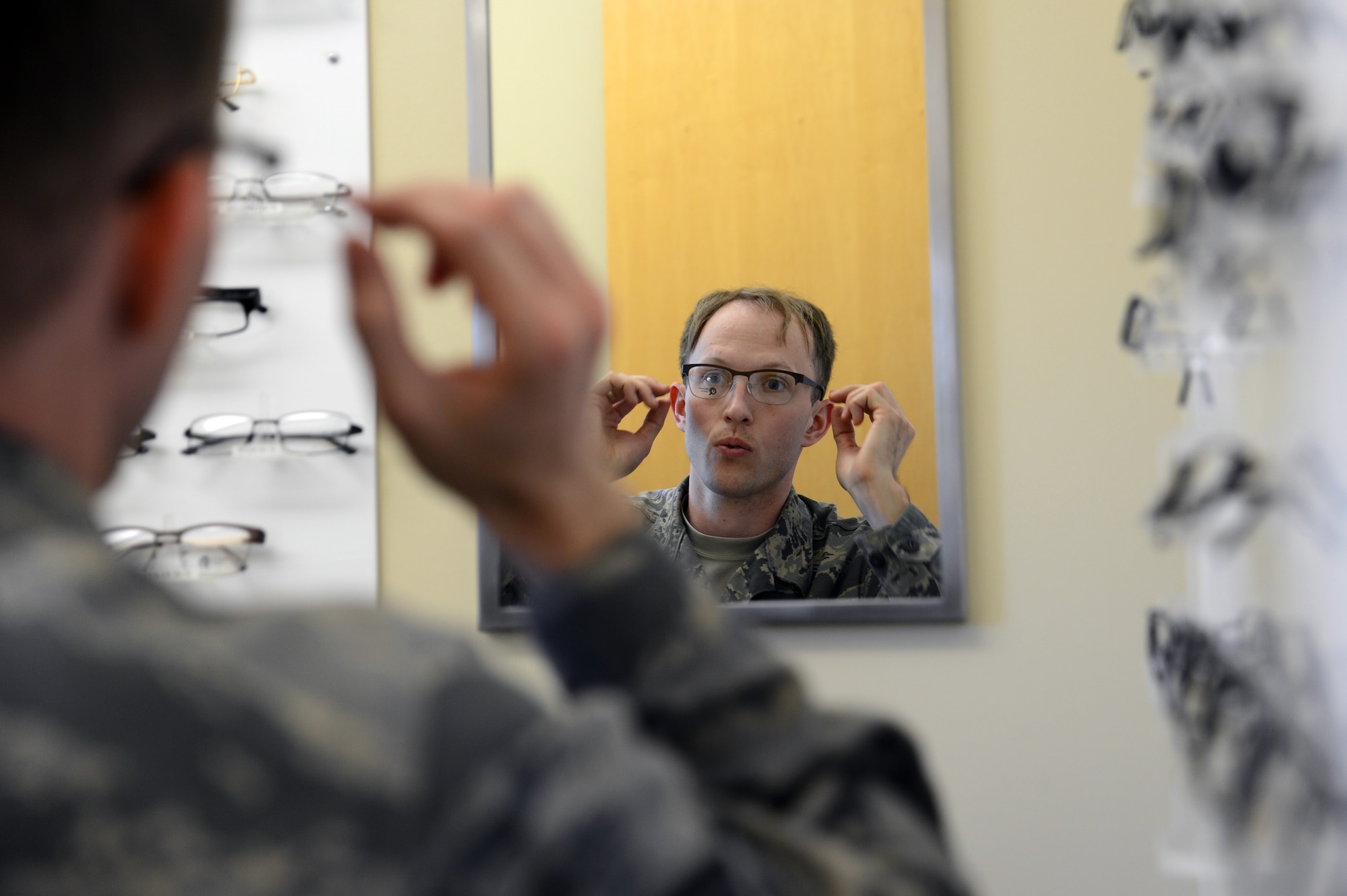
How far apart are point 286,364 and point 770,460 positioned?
2.27ft

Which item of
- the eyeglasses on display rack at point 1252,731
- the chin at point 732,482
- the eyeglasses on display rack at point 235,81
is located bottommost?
the eyeglasses on display rack at point 1252,731

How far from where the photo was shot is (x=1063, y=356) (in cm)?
130

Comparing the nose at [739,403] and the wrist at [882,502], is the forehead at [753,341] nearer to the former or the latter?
the nose at [739,403]

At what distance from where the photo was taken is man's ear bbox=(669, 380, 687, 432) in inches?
54.6

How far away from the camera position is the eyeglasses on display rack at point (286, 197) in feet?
4.95

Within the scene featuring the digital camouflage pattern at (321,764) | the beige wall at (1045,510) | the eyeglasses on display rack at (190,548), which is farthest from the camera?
the eyeglasses on display rack at (190,548)

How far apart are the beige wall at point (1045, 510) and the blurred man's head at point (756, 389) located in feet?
0.62

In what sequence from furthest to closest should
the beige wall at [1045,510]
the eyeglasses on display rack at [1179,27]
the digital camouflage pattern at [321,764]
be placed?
the beige wall at [1045,510]
the eyeglasses on display rack at [1179,27]
the digital camouflage pattern at [321,764]

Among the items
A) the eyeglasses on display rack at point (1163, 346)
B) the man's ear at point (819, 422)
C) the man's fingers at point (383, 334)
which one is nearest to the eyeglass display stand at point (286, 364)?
the man's ear at point (819, 422)

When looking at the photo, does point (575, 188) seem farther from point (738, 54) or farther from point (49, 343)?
point (49, 343)

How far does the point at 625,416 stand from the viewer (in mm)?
1405

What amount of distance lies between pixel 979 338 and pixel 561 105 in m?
0.63

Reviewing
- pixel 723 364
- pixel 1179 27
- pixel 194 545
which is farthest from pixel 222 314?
pixel 1179 27

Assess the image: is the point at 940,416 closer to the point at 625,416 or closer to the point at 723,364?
the point at 723,364
